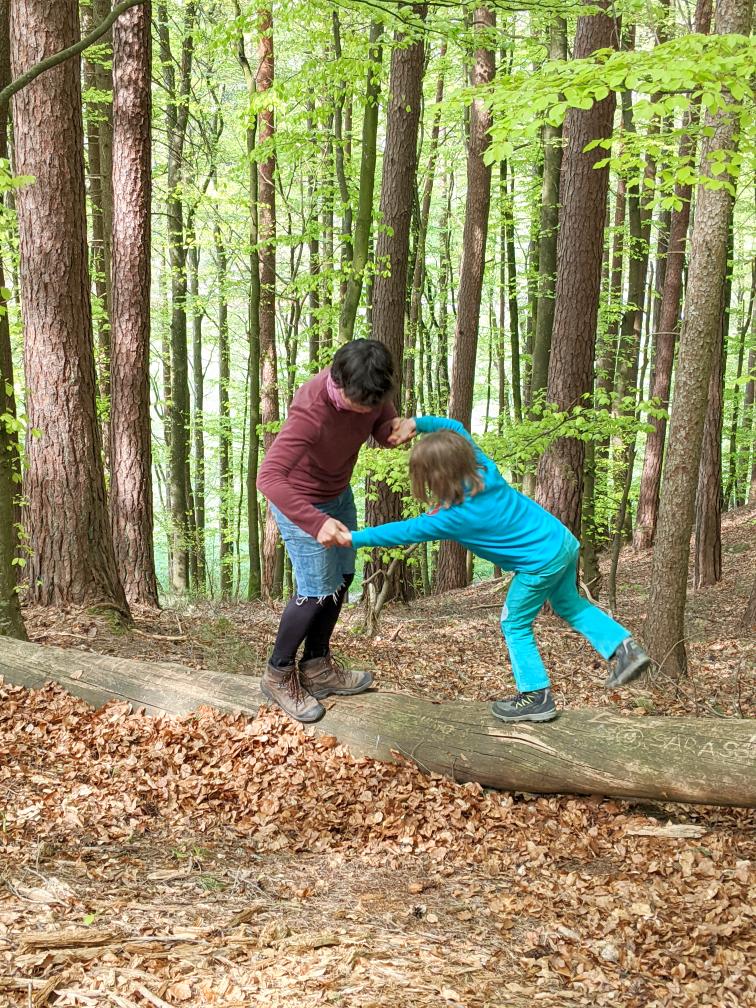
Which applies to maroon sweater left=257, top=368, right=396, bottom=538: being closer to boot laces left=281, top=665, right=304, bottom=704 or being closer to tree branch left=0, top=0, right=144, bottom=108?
boot laces left=281, top=665, right=304, bottom=704

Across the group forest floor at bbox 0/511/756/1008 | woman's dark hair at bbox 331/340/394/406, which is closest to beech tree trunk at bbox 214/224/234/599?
forest floor at bbox 0/511/756/1008

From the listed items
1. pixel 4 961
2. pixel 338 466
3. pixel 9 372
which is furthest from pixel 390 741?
pixel 9 372

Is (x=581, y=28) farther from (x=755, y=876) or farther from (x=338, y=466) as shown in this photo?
(x=755, y=876)

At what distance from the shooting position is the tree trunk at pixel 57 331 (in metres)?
7.49

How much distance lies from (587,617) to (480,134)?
1191cm

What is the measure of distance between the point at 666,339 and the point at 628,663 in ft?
49.6

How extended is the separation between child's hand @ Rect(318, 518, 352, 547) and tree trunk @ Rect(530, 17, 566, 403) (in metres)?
8.14

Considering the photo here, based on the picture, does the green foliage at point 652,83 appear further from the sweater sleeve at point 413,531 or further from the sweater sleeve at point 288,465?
the sweater sleeve at point 413,531

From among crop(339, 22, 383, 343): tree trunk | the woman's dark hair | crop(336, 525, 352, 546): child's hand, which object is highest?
crop(339, 22, 383, 343): tree trunk

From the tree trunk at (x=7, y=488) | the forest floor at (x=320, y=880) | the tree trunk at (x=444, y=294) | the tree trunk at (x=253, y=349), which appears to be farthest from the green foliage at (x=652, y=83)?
the tree trunk at (x=444, y=294)

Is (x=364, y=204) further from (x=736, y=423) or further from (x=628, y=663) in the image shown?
(x=736, y=423)

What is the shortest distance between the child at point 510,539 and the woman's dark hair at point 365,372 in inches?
14.1

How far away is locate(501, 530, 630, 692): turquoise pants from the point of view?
4574 mm

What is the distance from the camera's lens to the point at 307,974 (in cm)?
290
